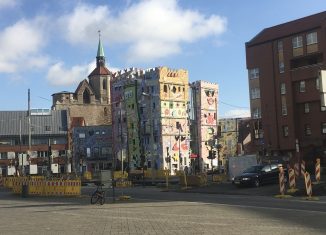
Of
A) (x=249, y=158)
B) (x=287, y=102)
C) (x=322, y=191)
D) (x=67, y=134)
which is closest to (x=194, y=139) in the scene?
(x=67, y=134)

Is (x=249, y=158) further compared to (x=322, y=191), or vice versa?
(x=249, y=158)

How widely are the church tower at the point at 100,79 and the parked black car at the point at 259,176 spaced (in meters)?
114

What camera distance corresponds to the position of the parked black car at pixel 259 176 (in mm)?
37312

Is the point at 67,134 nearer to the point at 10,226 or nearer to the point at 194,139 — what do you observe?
the point at 194,139

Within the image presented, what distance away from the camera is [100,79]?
154 m

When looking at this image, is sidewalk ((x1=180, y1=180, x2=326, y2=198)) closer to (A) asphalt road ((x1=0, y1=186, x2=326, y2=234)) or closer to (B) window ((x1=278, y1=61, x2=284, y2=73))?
(A) asphalt road ((x1=0, y1=186, x2=326, y2=234))

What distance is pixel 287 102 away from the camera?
69.0 meters

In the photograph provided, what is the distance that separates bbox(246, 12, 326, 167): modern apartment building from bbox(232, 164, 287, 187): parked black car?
27.0 meters

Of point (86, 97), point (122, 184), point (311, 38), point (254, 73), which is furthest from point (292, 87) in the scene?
point (86, 97)

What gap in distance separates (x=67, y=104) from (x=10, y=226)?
129571 mm

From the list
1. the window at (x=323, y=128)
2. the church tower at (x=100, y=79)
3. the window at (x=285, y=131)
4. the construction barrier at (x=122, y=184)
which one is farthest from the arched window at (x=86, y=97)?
the construction barrier at (x=122, y=184)

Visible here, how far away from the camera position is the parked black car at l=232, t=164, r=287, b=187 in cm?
3731

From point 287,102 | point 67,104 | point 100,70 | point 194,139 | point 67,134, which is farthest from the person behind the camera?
point 100,70

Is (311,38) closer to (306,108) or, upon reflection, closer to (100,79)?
(306,108)
